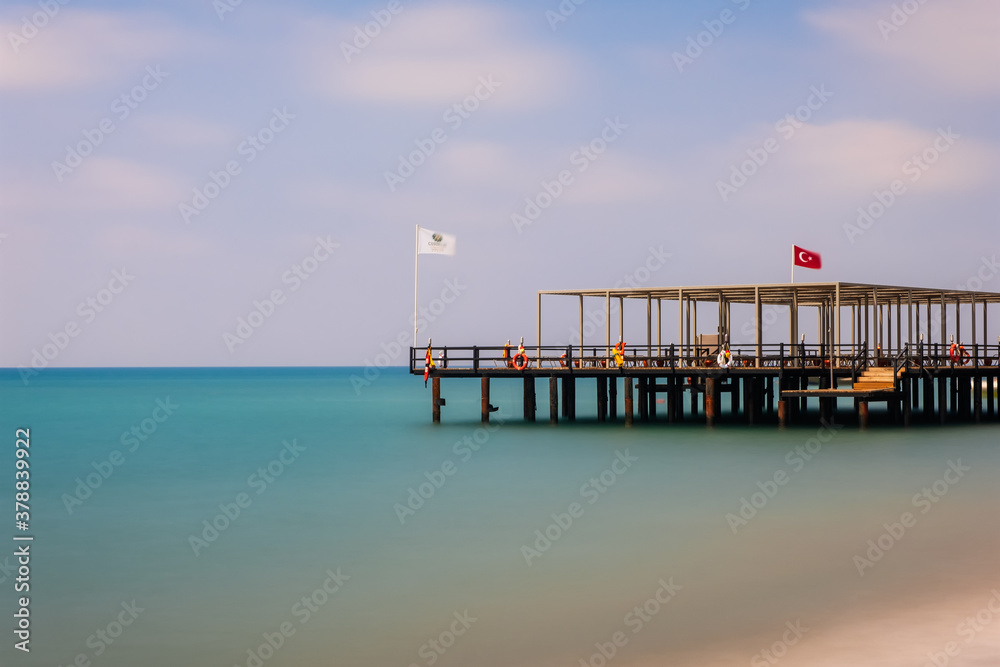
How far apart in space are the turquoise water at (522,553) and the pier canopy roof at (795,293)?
447 centimetres

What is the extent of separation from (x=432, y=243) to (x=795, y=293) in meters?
11.9

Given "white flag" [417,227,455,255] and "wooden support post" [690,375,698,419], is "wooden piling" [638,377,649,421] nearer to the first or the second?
"wooden support post" [690,375,698,419]

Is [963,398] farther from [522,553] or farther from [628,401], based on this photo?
[522,553]

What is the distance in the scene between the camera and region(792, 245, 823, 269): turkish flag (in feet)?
115

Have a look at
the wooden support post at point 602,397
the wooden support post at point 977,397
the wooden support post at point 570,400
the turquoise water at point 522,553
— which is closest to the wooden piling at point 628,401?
the wooden support post at point 602,397

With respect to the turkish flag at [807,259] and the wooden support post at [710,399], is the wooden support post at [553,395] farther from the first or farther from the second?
the turkish flag at [807,259]

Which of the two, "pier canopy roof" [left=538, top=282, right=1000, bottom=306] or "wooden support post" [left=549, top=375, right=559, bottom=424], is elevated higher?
"pier canopy roof" [left=538, top=282, right=1000, bottom=306]

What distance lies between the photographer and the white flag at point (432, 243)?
37312 mm

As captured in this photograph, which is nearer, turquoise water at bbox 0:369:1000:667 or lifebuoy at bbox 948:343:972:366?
turquoise water at bbox 0:369:1000:667

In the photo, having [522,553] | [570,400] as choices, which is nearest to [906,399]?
[570,400]

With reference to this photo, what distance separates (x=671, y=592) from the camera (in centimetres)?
1462

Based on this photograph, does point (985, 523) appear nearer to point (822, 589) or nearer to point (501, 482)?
point (822, 589)

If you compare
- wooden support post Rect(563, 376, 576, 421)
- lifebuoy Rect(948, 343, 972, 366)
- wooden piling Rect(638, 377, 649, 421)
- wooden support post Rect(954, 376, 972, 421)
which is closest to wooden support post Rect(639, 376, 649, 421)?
wooden piling Rect(638, 377, 649, 421)

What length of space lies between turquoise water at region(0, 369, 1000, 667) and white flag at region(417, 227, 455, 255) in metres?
7.17
